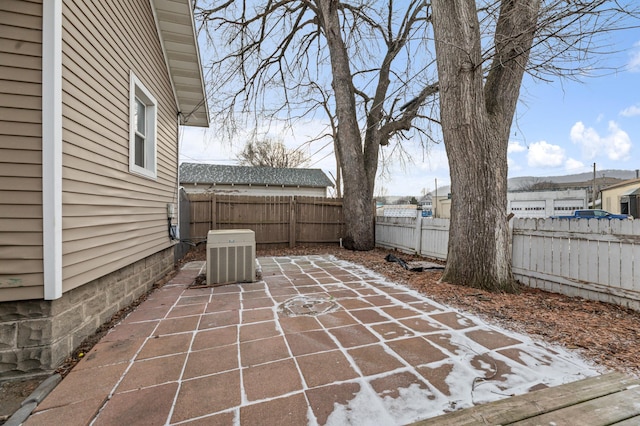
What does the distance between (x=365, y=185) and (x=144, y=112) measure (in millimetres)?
5682

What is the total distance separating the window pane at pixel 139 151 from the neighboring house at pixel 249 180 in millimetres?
13966

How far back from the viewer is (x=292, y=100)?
9500 millimetres

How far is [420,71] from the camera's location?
16.1 ft

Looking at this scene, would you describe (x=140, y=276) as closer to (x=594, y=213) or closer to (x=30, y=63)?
(x=30, y=63)

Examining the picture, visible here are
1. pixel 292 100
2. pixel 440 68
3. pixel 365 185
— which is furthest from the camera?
pixel 292 100

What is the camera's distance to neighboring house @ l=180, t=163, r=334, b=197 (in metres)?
18.7

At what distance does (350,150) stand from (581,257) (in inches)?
224

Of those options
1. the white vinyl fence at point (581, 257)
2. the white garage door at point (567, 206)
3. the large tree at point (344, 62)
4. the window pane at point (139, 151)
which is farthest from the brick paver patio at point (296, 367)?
the white garage door at point (567, 206)

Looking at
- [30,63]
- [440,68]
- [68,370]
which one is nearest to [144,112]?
[30,63]

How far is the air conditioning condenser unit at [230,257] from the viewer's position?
4203 millimetres

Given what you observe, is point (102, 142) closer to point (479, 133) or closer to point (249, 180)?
point (479, 133)

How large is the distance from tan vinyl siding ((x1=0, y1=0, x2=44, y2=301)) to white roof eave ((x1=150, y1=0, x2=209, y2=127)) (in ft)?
9.89

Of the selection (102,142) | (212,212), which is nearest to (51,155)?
(102,142)

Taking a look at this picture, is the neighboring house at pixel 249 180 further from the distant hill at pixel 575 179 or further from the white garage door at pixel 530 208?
the distant hill at pixel 575 179
